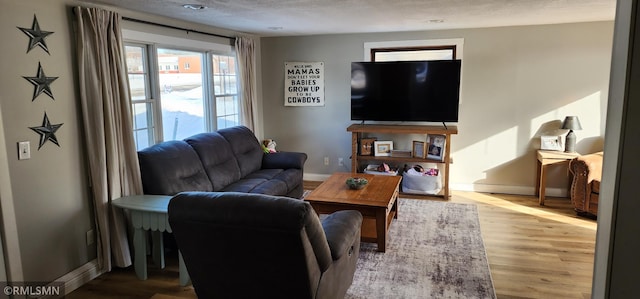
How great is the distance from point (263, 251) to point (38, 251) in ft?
5.95

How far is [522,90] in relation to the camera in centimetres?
507

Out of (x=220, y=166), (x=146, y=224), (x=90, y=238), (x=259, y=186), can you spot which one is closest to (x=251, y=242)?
(x=146, y=224)

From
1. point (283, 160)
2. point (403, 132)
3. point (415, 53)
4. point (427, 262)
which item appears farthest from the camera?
point (415, 53)

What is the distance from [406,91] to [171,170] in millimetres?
3038

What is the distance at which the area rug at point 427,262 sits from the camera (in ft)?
9.57

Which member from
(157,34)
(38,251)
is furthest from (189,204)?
(157,34)

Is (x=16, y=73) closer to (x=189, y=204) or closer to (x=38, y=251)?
(x=38, y=251)

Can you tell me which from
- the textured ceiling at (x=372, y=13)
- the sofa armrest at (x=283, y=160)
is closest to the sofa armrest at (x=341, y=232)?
the textured ceiling at (x=372, y=13)

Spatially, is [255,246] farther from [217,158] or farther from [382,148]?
[382,148]

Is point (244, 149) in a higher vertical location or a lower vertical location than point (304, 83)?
lower

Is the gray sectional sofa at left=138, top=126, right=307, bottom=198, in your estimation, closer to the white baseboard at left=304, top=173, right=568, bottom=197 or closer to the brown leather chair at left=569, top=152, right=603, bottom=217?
the white baseboard at left=304, top=173, right=568, bottom=197

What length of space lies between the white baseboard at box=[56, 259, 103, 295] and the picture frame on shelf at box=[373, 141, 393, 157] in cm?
344

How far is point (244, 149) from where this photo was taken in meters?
4.75

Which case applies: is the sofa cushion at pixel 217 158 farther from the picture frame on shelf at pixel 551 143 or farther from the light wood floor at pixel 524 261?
the picture frame on shelf at pixel 551 143
